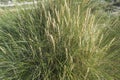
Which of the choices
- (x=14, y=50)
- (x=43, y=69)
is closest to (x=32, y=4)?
(x=14, y=50)

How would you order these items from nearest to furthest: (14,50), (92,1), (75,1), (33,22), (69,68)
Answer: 1. (69,68)
2. (14,50)
3. (33,22)
4. (75,1)
5. (92,1)

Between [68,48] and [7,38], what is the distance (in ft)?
2.82

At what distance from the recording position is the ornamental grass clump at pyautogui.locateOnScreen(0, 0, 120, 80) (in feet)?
11.5

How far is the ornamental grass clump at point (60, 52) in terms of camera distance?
3520mm

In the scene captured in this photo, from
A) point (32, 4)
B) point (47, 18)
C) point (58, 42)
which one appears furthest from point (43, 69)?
point (32, 4)

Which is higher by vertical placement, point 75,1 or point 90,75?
point 75,1

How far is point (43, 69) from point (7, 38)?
713mm

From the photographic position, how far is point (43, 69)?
355 centimetres

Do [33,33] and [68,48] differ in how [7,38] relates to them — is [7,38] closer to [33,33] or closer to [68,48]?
[33,33]

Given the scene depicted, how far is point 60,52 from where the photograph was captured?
3594 mm

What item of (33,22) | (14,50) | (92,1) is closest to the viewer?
(14,50)

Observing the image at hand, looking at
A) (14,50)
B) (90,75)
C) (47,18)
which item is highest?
(47,18)

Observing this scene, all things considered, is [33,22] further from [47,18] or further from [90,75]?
[90,75]

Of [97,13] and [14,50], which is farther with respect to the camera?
[97,13]
